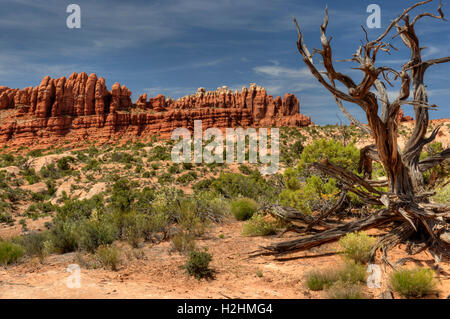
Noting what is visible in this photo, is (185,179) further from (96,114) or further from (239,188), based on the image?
(96,114)

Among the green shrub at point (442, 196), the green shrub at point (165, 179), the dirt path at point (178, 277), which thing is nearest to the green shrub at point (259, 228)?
the dirt path at point (178, 277)

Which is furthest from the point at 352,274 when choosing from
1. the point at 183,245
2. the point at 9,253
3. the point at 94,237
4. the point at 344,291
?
the point at 9,253

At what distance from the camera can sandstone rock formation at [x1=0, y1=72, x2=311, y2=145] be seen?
70.8 meters

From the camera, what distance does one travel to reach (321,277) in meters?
5.54

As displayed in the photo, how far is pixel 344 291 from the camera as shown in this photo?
4.88 metres

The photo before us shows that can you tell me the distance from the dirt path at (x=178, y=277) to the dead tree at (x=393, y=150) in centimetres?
52

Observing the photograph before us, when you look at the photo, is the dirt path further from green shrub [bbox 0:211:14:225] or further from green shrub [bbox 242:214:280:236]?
green shrub [bbox 0:211:14:225]

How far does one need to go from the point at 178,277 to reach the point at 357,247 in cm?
384

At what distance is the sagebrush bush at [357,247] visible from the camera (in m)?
6.34

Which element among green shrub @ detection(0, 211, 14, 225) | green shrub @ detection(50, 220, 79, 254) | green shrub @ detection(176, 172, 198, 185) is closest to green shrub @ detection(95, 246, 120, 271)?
green shrub @ detection(50, 220, 79, 254)

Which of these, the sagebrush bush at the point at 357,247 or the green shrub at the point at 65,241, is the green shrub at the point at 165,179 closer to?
the green shrub at the point at 65,241

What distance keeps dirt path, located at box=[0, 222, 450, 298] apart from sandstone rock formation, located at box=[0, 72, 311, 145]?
67819mm
